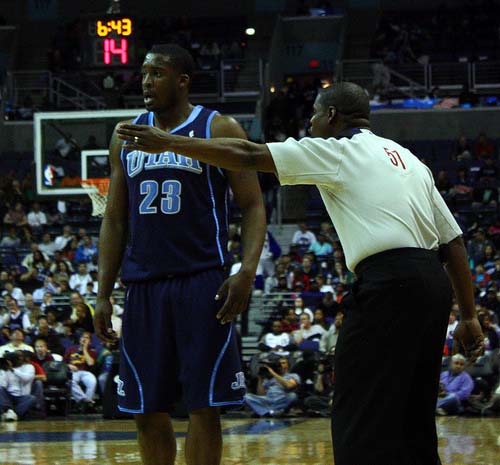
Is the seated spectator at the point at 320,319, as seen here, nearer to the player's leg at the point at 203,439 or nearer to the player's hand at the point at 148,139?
the player's leg at the point at 203,439

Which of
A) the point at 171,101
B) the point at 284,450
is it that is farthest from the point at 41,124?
the point at 171,101

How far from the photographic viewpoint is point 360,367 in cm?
433

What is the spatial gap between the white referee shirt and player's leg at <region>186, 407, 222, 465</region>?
0.97m

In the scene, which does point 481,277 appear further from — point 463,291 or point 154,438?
point 154,438

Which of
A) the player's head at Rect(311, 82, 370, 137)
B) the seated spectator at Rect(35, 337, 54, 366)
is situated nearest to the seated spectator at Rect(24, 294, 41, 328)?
the seated spectator at Rect(35, 337, 54, 366)

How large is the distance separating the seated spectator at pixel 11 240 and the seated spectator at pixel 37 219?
490 millimetres

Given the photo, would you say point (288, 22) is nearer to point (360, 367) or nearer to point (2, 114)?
point (2, 114)

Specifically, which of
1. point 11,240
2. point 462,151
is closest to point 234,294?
point 11,240

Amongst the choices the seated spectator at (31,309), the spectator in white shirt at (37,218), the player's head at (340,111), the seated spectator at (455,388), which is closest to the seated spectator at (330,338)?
the seated spectator at (455,388)

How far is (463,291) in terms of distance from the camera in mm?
4727

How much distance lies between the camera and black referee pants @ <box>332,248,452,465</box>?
429 cm

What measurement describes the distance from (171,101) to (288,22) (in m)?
26.6

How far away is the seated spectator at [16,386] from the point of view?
1381 cm

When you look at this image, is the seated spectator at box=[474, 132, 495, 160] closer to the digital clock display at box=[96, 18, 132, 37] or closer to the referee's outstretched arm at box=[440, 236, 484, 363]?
the digital clock display at box=[96, 18, 132, 37]
